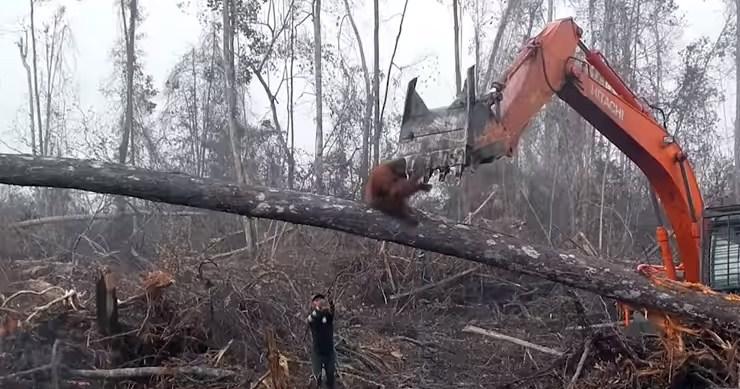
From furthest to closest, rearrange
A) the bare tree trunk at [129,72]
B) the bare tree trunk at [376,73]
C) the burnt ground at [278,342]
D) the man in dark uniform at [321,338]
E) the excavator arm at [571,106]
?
the bare tree trunk at [129,72] < the bare tree trunk at [376,73] < the man in dark uniform at [321,338] < the burnt ground at [278,342] < the excavator arm at [571,106]

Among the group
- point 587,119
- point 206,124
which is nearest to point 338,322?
point 587,119

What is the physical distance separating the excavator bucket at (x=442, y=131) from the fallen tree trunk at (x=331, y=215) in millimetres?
431

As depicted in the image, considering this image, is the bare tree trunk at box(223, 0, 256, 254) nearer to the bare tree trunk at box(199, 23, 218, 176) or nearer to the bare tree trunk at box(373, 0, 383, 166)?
the bare tree trunk at box(373, 0, 383, 166)

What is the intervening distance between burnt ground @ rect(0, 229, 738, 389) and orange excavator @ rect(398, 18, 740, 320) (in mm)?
920

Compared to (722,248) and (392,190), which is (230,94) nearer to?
(722,248)

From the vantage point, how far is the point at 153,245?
15.0 meters

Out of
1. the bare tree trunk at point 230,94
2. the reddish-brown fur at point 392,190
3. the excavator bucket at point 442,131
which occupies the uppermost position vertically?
the bare tree trunk at point 230,94

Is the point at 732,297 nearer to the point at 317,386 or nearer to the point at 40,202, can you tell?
the point at 317,386

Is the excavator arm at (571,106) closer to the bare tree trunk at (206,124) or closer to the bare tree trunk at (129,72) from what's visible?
the bare tree trunk at (129,72)

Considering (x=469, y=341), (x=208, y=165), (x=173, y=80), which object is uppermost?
(x=173, y=80)

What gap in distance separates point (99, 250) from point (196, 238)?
198 cm

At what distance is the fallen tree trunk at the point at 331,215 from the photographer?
4.68m

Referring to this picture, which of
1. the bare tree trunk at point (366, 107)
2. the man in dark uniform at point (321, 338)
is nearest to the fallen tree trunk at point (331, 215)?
the man in dark uniform at point (321, 338)

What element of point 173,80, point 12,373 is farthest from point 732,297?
point 173,80
